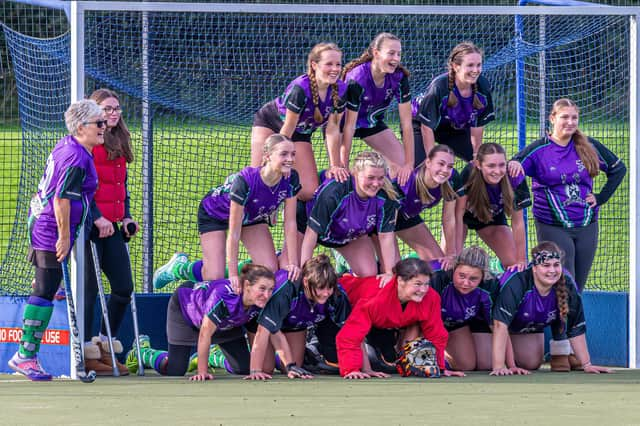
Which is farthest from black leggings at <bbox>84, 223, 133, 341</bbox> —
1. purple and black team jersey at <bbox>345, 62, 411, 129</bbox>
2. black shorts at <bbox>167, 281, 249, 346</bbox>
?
purple and black team jersey at <bbox>345, 62, 411, 129</bbox>

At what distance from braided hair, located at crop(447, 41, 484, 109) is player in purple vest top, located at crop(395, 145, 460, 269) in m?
0.52

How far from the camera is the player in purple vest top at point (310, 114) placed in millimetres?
7723

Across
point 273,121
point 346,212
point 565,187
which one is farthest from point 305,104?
point 565,187

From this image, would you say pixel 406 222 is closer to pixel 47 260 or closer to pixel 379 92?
pixel 379 92

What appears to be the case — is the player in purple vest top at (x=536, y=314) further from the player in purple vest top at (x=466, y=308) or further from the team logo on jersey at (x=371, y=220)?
the team logo on jersey at (x=371, y=220)

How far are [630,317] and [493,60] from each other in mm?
2446

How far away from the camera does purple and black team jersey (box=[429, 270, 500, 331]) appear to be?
8047 millimetres

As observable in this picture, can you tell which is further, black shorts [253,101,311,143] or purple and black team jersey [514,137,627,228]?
purple and black team jersey [514,137,627,228]

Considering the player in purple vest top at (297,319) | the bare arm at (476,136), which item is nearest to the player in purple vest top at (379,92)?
the bare arm at (476,136)

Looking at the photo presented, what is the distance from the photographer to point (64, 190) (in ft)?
23.5

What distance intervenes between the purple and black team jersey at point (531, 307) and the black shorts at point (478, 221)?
1.38 ft

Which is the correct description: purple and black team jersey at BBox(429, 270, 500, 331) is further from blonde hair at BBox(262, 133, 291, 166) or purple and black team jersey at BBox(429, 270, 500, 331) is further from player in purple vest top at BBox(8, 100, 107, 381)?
A: player in purple vest top at BBox(8, 100, 107, 381)

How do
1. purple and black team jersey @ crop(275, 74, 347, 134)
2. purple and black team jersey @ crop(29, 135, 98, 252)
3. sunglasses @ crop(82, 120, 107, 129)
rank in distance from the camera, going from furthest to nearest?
purple and black team jersey @ crop(275, 74, 347, 134) < sunglasses @ crop(82, 120, 107, 129) < purple and black team jersey @ crop(29, 135, 98, 252)

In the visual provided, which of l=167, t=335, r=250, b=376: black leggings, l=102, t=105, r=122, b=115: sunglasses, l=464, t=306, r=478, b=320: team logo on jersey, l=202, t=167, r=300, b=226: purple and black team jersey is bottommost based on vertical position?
l=167, t=335, r=250, b=376: black leggings
